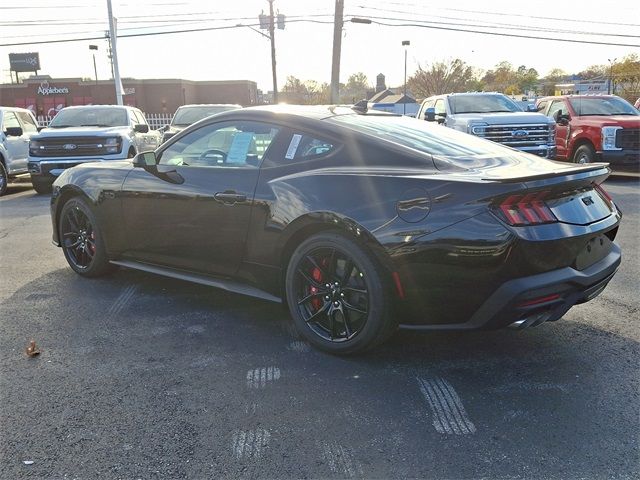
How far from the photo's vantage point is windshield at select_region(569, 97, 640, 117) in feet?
41.4

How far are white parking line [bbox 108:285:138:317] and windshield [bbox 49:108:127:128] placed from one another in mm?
8561

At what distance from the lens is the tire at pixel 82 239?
499 cm

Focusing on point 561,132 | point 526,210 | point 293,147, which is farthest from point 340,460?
point 561,132

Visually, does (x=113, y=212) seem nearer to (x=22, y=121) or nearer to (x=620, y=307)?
(x=620, y=307)

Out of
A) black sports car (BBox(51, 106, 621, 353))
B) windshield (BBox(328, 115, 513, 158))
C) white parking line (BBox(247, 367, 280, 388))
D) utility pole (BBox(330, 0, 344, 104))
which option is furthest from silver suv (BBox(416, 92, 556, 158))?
utility pole (BBox(330, 0, 344, 104))

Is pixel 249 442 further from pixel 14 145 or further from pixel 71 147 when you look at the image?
pixel 14 145

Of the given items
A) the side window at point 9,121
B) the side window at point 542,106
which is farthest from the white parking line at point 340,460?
the side window at point 542,106

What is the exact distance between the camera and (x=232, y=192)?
3871 mm

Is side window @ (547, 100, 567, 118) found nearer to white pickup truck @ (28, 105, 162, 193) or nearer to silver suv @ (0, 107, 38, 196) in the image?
white pickup truck @ (28, 105, 162, 193)

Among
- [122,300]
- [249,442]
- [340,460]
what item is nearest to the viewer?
[340,460]

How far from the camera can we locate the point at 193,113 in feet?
46.9

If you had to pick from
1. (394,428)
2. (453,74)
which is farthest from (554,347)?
(453,74)

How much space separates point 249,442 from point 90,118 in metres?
11.7

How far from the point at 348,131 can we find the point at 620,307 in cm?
257
